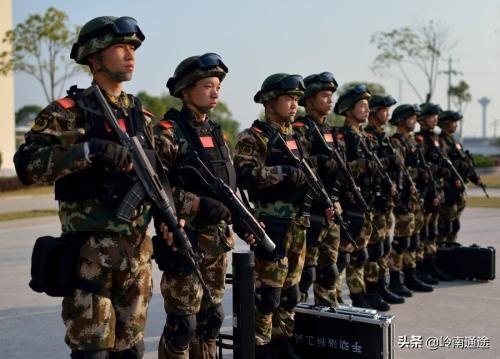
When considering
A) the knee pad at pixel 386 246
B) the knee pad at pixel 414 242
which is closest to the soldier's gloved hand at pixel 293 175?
the knee pad at pixel 386 246

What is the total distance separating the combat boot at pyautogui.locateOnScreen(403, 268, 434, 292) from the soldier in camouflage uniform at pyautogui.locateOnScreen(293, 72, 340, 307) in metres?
2.06

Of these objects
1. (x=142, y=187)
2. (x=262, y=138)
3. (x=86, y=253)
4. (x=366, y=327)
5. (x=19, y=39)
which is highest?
(x=19, y=39)

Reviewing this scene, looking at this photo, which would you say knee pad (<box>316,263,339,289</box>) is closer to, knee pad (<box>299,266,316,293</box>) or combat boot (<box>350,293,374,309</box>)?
knee pad (<box>299,266,316,293</box>)

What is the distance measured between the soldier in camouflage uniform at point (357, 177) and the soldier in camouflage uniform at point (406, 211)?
838mm

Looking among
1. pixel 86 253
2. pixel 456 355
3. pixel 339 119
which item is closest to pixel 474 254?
pixel 456 355

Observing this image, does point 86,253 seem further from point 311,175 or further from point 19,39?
point 19,39

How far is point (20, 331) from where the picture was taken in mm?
5844

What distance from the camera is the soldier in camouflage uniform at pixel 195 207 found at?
394cm

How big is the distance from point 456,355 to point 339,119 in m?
66.6

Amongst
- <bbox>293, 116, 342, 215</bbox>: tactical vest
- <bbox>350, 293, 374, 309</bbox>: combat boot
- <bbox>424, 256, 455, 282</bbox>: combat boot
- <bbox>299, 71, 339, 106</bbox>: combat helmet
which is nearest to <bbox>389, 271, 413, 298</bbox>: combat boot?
<bbox>350, 293, 374, 309</bbox>: combat boot

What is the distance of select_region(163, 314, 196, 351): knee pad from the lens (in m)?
3.93

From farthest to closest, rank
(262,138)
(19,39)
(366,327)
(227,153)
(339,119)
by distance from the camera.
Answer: (339,119)
(19,39)
(262,138)
(366,327)
(227,153)

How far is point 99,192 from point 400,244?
497cm

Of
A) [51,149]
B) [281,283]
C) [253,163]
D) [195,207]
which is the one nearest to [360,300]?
[281,283]
